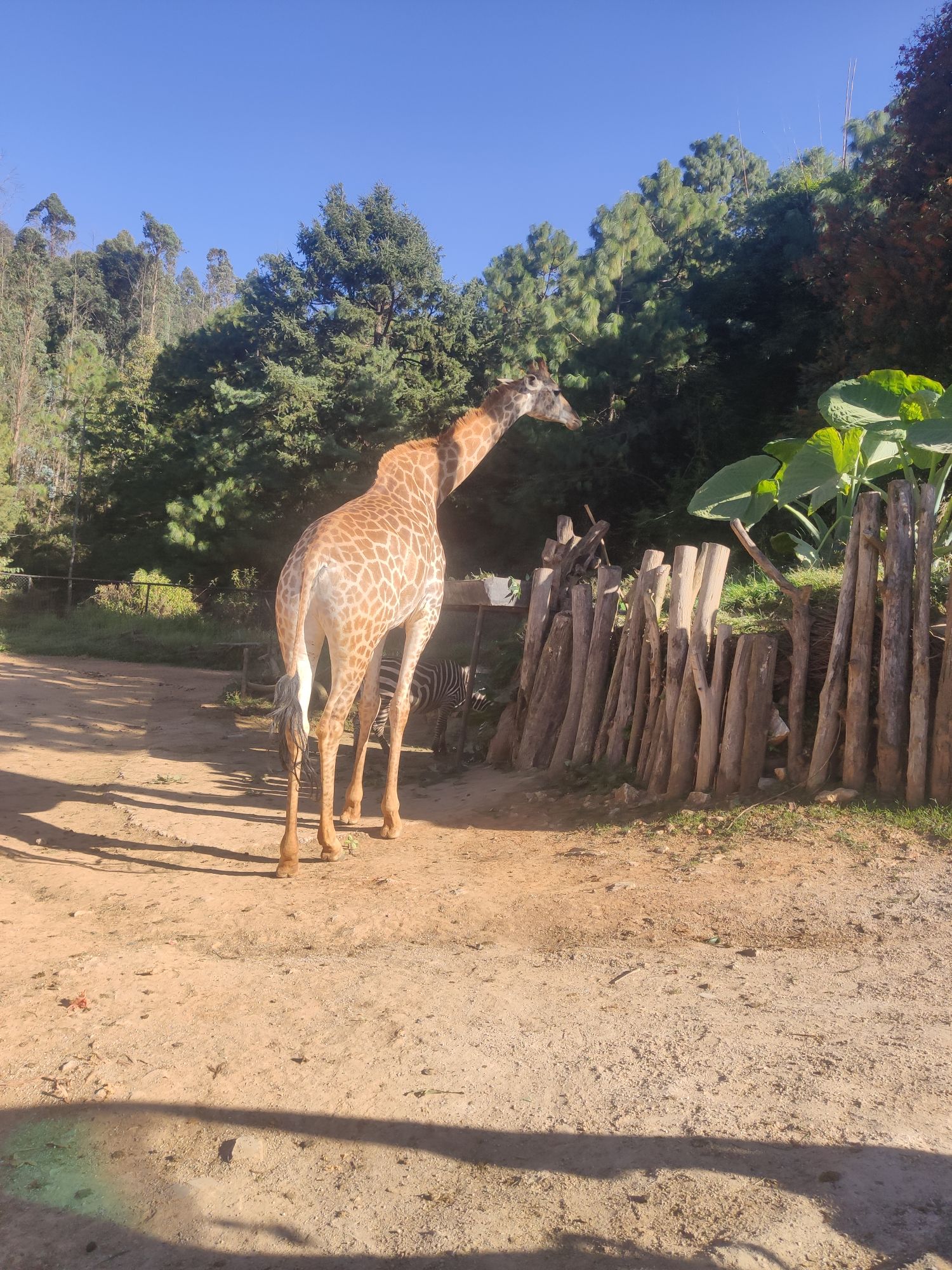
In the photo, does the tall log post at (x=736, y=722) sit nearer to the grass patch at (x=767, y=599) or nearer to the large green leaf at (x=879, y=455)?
the grass patch at (x=767, y=599)

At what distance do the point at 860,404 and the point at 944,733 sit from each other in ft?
11.6

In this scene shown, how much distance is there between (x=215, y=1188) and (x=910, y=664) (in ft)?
16.5

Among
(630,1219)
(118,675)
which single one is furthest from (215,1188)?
(118,675)

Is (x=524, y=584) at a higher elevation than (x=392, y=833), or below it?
higher

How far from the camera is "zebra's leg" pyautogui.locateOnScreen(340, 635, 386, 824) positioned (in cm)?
681

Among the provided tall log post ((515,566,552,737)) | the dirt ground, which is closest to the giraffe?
the dirt ground

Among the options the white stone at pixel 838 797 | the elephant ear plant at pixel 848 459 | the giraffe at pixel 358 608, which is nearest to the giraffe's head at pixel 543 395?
the giraffe at pixel 358 608

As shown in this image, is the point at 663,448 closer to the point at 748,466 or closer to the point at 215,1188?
the point at 748,466

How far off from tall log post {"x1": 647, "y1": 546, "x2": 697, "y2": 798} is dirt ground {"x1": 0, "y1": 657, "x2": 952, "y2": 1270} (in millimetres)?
687

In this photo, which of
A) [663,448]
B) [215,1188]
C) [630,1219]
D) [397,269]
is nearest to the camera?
[630,1219]

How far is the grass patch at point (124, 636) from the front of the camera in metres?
19.1

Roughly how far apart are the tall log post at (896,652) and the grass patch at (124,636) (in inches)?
597

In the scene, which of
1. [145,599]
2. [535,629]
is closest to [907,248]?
[535,629]

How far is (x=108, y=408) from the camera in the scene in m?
32.8
